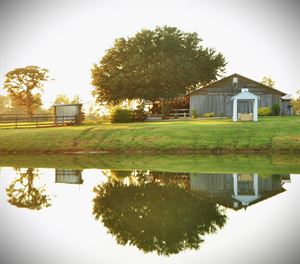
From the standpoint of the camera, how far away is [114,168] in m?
28.8

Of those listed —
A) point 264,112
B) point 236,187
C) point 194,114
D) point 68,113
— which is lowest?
point 236,187

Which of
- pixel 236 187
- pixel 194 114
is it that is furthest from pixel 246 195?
pixel 194 114

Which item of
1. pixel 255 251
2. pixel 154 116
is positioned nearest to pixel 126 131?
pixel 154 116

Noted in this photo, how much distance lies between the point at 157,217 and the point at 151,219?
31cm

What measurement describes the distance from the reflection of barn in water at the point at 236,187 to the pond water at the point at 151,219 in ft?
0.12

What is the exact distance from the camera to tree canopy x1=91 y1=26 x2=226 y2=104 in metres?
72.1

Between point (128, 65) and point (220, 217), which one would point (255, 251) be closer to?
point (220, 217)

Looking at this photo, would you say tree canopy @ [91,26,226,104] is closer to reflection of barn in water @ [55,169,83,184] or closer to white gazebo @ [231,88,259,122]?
white gazebo @ [231,88,259,122]

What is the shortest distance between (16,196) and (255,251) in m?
11.4

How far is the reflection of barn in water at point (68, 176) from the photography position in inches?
941

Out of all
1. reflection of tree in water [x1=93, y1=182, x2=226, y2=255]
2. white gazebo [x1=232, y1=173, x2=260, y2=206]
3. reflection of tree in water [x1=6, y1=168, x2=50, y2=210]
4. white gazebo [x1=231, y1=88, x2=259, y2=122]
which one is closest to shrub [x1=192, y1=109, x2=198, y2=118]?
white gazebo [x1=231, y1=88, x2=259, y2=122]

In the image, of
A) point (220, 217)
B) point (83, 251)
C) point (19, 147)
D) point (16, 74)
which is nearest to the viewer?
point (83, 251)

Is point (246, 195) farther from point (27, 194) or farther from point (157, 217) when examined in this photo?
point (27, 194)

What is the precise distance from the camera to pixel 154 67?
71.6 m
